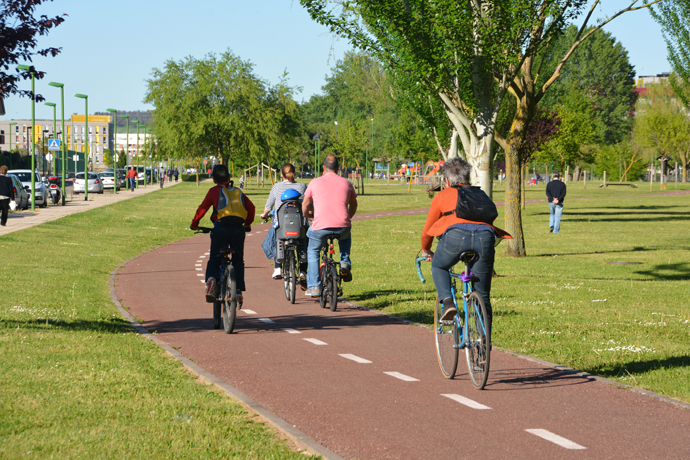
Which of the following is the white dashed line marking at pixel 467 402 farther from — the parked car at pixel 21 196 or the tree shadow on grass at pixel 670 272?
the parked car at pixel 21 196

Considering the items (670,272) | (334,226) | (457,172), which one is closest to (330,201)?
(334,226)

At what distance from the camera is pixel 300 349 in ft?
26.0

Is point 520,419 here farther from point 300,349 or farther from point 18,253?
point 18,253

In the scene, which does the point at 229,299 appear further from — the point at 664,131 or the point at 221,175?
the point at 664,131

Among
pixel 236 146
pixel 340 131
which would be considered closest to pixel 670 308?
pixel 236 146

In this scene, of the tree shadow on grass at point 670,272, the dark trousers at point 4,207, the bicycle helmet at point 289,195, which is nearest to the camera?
the bicycle helmet at point 289,195

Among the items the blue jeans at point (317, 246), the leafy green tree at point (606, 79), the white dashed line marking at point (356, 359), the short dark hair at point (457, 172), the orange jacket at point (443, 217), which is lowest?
the white dashed line marking at point (356, 359)

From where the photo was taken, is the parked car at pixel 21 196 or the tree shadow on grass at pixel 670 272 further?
the parked car at pixel 21 196

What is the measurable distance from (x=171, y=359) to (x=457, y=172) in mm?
2995

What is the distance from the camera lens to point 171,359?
282 inches

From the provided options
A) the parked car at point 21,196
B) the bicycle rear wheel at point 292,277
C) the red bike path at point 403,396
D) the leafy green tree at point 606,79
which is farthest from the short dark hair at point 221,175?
the leafy green tree at point 606,79

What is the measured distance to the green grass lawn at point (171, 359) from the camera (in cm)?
480

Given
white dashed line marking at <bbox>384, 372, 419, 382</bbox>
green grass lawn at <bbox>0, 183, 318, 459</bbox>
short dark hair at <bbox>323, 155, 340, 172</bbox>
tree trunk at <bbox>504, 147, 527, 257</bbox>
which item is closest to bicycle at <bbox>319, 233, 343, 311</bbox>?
short dark hair at <bbox>323, 155, 340, 172</bbox>

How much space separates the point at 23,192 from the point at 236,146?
24.8m
